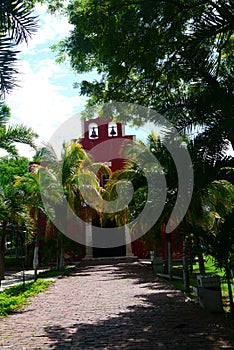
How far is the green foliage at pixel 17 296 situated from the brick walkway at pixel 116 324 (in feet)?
0.96

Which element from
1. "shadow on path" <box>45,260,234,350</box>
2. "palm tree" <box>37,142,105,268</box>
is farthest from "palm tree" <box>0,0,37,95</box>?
"palm tree" <box>37,142,105,268</box>

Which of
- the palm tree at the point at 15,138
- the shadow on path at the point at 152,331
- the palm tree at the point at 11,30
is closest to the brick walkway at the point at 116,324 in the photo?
the shadow on path at the point at 152,331

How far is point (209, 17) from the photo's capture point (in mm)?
4699

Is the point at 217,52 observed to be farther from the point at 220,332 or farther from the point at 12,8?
the point at 12,8

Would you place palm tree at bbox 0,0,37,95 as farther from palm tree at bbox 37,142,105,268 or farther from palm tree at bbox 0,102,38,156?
palm tree at bbox 37,142,105,268

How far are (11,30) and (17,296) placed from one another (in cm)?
971

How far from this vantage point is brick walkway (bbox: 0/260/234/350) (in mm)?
5199

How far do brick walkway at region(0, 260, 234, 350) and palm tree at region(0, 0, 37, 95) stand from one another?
4.17m

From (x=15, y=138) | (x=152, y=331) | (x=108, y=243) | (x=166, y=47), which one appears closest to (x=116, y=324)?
(x=152, y=331)

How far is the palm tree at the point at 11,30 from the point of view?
Answer: 1.92 m

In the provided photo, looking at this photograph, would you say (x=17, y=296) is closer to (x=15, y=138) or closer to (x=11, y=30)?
(x=15, y=138)

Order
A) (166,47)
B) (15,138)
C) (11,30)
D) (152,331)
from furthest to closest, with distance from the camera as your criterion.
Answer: (15,138), (166,47), (152,331), (11,30)

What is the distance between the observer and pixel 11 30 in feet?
6.66

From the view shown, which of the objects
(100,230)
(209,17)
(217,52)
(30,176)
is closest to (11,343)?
(209,17)
